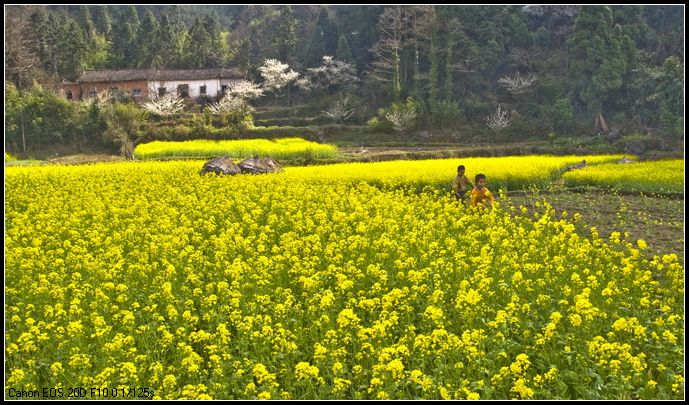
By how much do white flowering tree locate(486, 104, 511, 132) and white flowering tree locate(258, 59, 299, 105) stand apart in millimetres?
18541

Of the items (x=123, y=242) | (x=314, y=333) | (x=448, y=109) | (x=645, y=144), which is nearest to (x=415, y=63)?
(x=448, y=109)

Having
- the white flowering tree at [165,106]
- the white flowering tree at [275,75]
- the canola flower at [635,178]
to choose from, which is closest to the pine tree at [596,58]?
the canola flower at [635,178]

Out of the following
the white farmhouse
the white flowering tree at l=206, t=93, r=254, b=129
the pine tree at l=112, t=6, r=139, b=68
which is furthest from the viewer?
the pine tree at l=112, t=6, r=139, b=68

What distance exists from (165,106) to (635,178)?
3828 cm

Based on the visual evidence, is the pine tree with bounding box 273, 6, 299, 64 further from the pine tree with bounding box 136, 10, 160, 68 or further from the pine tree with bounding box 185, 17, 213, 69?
the pine tree with bounding box 136, 10, 160, 68

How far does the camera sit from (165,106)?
160 ft

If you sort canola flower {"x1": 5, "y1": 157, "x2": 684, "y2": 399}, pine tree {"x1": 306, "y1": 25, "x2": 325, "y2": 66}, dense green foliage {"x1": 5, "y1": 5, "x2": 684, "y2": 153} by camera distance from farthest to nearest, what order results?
pine tree {"x1": 306, "y1": 25, "x2": 325, "y2": 66}, dense green foliage {"x1": 5, "y1": 5, "x2": 684, "y2": 153}, canola flower {"x1": 5, "y1": 157, "x2": 684, "y2": 399}

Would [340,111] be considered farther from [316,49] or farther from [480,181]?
[480,181]

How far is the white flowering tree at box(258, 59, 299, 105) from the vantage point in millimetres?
55031

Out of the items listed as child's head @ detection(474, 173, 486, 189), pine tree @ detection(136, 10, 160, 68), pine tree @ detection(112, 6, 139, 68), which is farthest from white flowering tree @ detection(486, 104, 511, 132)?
pine tree @ detection(112, 6, 139, 68)

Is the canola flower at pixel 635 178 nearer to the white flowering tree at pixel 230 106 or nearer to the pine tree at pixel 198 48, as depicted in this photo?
the white flowering tree at pixel 230 106

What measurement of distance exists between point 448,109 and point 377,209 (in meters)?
32.4

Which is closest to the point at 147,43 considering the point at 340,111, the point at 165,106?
the point at 165,106

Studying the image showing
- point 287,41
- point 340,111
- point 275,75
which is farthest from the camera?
point 287,41
